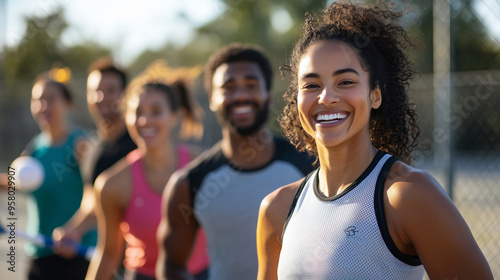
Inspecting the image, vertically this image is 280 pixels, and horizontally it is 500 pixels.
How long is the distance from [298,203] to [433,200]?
22.6 inches

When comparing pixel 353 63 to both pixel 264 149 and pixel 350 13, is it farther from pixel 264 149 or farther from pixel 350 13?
pixel 264 149

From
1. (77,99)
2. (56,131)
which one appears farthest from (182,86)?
(77,99)

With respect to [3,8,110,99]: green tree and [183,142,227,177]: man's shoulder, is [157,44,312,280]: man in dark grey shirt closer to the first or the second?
[183,142,227,177]: man's shoulder

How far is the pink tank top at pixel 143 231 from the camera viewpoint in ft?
14.2

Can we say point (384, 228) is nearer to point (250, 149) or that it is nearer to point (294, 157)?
point (294, 157)

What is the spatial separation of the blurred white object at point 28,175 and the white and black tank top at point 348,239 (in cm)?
373

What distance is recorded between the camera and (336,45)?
2258mm

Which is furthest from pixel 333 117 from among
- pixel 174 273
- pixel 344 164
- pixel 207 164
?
pixel 174 273

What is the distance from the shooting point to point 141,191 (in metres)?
4.45

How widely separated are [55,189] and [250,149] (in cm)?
258

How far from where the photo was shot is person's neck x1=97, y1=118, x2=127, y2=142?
5.57 metres

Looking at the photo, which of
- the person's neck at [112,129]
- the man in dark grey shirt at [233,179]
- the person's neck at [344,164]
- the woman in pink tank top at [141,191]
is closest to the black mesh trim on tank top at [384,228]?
the person's neck at [344,164]

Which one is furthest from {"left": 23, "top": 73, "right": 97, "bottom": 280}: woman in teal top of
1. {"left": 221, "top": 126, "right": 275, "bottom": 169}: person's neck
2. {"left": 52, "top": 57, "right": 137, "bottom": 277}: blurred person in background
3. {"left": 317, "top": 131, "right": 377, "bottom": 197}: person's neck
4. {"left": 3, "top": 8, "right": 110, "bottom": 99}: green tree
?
{"left": 3, "top": 8, "right": 110, "bottom": 99}: green tree

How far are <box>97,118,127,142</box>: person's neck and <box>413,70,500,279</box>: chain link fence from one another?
2702 millimetres
